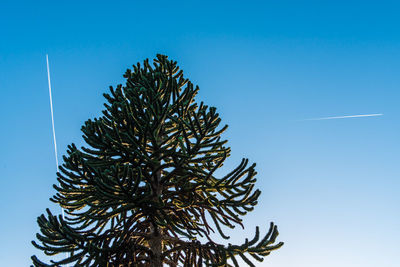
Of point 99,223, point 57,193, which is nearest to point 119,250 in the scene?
point 99,223

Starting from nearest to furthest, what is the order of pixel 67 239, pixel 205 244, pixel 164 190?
pixel 67 239, pixel 205 244, pixel 164 190

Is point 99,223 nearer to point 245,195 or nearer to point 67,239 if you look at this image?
point 67,239

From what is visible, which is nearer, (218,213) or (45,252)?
(45,252)

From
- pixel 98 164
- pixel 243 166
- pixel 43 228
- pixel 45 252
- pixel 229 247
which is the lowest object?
pixel 229 247

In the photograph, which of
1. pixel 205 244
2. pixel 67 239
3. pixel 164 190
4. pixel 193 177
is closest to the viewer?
pixel 67 239

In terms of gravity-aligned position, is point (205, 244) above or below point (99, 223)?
below

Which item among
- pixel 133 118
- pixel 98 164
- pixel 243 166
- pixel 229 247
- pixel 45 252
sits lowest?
pixel 229 247

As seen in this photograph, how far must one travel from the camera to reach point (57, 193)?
6371mm

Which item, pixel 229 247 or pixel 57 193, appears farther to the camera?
pixel 57 193

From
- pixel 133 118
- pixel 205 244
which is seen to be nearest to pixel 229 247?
pixel 205 244

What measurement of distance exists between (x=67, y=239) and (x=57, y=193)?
1274mm

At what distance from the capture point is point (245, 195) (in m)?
5.91

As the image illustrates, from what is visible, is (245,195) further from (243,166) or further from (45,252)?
(45,252)

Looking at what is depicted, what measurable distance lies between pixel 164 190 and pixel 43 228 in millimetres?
2268
